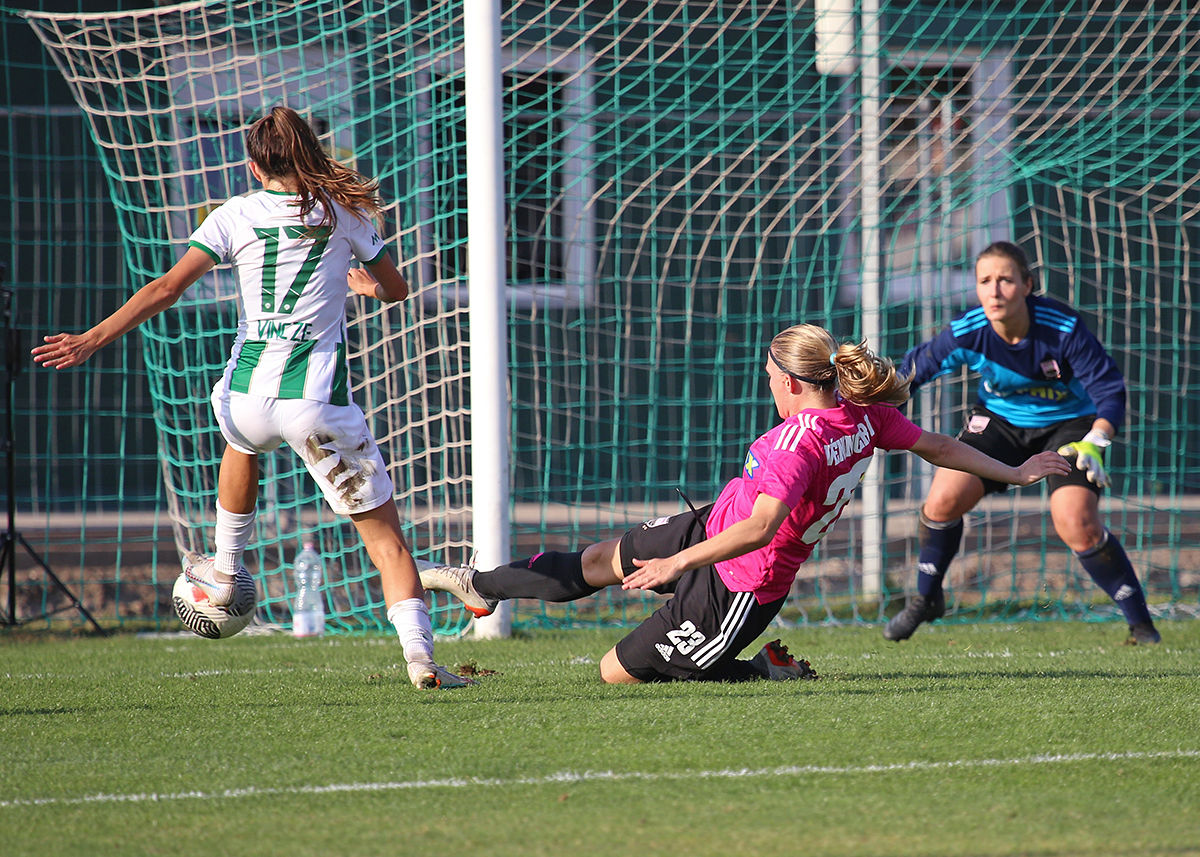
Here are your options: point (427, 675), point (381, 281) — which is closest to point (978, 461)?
point (427, 675)

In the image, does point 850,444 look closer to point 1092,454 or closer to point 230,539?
point 1092,454

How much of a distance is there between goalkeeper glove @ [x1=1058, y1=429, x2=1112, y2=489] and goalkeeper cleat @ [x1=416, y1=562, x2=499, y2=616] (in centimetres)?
230

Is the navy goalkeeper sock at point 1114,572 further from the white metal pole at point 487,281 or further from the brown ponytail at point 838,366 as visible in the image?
the white metal pole at point 487,281

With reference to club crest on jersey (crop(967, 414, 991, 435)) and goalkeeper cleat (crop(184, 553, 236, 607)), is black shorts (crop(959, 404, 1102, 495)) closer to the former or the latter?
club crest on jersey (crop(967, 414, 991, 435))

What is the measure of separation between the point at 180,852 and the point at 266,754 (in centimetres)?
86

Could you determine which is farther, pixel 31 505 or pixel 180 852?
pixel 31 505

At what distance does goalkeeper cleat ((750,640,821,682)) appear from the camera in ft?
15.1

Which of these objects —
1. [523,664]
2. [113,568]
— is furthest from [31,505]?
[523,664]

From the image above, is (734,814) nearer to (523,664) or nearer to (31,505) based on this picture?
(523,664)

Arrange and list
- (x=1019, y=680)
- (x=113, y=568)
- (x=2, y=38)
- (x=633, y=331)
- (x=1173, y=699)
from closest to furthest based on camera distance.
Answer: (x=1173, y=699) < (x=1019, y=680) < (x=113, y=568) < (x=2, y=38) < (x=633, y=331)

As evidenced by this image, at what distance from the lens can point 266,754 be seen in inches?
135

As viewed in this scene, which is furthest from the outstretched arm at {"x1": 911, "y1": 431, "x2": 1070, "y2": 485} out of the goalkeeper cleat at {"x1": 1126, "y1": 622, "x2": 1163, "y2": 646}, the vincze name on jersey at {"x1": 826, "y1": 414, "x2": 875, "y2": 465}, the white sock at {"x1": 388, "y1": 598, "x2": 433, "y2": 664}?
the goalkeeper cleat at {"x1": 1126, "y1": 622, "x2": 1163, "y2": 646}

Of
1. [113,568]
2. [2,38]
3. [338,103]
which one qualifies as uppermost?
[2,38]

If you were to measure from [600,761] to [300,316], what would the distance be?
1.74m
